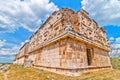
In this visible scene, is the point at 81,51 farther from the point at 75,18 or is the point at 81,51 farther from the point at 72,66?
the point at 75,18

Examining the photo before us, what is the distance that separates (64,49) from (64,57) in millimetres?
845

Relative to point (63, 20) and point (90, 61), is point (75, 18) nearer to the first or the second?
point (63, 20)

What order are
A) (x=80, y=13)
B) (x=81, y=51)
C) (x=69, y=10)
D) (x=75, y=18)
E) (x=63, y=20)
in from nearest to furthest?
(x=81, y=51), (x=63, y=20), (x=69, y=10), (x=75, y=18), (x=80, y=13)

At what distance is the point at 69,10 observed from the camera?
15.8 metres

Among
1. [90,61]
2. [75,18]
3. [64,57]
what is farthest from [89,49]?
[64,57]

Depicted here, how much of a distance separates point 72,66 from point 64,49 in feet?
6.37

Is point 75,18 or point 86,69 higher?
point 75,18

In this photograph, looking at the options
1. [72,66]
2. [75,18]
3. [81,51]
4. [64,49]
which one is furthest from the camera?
[75,18]

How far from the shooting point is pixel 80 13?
18125 mm

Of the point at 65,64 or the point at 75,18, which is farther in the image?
the point at 75,18

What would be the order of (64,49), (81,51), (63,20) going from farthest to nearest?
1. (63,20)
2. (81,51)
3. (64,49)

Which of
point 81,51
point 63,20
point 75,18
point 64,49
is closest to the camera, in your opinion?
point 64,49

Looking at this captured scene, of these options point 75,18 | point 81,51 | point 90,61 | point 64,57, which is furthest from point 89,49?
point 64,57

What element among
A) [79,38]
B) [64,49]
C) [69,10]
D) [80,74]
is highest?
[69,10]
